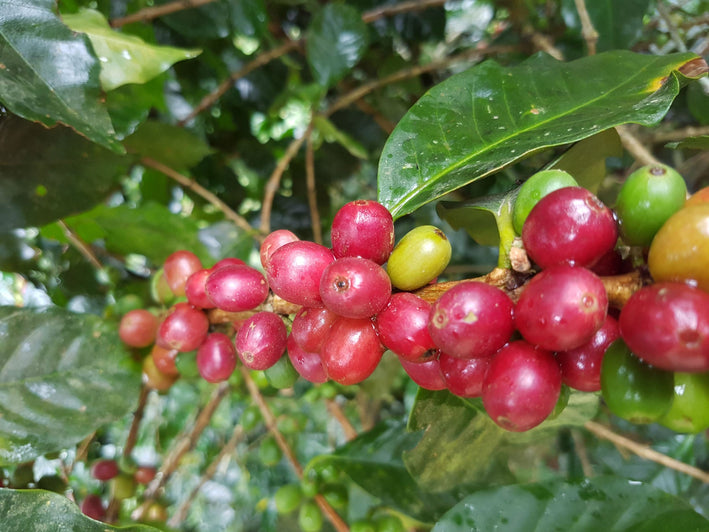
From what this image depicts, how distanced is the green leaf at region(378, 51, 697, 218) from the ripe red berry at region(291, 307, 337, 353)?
21cm

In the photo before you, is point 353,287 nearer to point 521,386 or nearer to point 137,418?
point 521,386

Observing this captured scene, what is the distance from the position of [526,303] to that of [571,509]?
1.89 ft

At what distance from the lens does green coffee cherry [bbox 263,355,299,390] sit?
2.62 ft

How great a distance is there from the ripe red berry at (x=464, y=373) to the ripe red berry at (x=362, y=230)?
17cm

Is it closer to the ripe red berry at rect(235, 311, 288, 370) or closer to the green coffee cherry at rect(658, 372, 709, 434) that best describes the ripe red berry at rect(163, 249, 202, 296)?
the ripe red berry at rect(235, 311, 288, 370)

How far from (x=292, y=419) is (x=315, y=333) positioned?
1.26 meters

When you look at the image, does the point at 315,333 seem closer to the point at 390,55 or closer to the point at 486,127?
the point at 486,127

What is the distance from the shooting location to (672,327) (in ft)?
1.32

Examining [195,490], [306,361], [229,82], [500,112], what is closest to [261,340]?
[306,361]

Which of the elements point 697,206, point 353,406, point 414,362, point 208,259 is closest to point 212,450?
point 353,406

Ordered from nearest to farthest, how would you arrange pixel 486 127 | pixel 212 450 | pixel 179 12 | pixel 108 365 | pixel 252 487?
pixel 486 127 < pixel 108 365 < pixel 179 12 < pixel 252 487 < pixel 212 450

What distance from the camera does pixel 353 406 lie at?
Result: 249 centimetres

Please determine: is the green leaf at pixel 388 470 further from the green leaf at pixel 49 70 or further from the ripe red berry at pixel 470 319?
the green leaf at pixel 49 70

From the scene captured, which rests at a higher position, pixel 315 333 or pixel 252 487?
pixel 315 333
